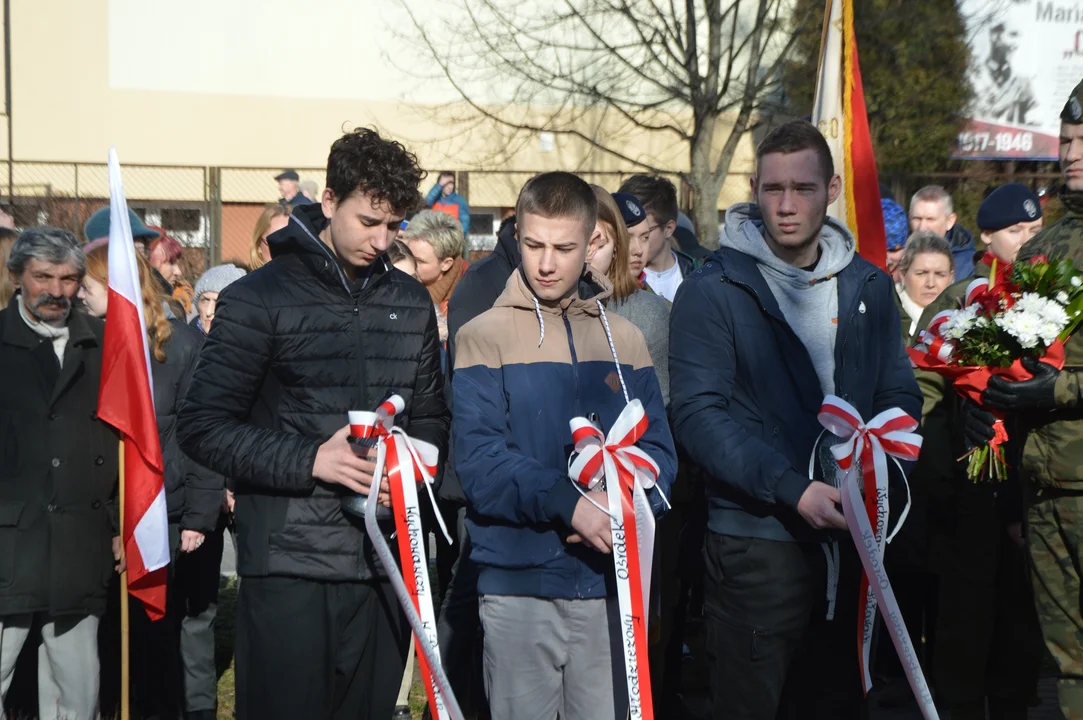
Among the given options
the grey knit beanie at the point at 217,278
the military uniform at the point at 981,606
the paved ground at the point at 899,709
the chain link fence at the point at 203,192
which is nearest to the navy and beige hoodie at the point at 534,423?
the military uniform at the point at 981,606

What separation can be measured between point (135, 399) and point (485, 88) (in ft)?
59.0

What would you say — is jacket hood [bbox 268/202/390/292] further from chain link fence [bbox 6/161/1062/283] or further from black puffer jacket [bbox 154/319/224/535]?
chain link fence [bbox 6/161/1062/283]

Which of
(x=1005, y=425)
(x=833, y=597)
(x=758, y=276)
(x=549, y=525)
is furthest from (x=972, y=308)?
(x=549, y=525)

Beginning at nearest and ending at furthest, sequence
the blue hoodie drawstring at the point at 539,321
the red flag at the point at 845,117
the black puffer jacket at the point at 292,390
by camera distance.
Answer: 1. the black puffer jacket at the point at 292,390
2. the blue hoodie drawstring at the point at 539,321
3. the red flag at the point at 845,117

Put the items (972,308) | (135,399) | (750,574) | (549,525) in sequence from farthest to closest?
(135,399) < (972,308) < (750,574) < (549,525)

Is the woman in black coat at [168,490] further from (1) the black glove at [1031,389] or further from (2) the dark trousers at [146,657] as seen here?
(1) the black glove at [1031,389]

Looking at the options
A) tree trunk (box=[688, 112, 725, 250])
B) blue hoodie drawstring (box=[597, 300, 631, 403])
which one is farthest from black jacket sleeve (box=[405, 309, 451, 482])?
Result: tree trunk (box=[688, 112, 725, 250])

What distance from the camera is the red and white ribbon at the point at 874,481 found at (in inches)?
153

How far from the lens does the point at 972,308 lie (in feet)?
15.6

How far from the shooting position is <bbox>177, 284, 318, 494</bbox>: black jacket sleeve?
12.8 feet

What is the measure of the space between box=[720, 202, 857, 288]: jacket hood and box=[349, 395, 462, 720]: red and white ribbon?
1.33 m

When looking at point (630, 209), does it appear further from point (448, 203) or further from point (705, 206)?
point (705, 206)

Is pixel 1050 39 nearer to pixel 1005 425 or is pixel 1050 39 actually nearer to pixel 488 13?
pixel 488 13

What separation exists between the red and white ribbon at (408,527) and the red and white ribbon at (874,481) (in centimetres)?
127
